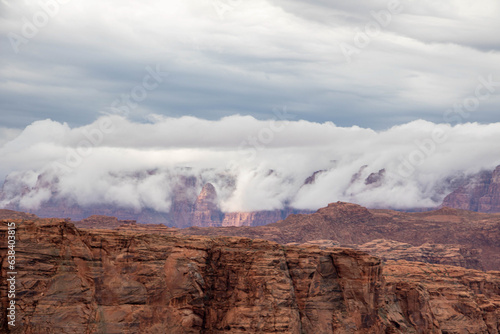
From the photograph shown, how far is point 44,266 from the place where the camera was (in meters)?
78.3

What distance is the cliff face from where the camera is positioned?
7794 cm

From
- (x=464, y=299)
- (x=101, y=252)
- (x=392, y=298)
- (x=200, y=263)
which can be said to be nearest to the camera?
(x=101, y=252)

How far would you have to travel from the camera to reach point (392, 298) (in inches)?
4459

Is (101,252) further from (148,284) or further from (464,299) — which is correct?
(464,299)

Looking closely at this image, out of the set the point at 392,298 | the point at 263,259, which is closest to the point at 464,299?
the point at 392,298

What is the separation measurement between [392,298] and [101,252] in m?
45.8

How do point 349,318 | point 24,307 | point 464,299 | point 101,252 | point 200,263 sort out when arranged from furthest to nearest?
point 464,299 → point 349,318 → point 200,263 → point 101,252 → point 24,307

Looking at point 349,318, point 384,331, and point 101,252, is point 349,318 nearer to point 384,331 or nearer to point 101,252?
point 384,331

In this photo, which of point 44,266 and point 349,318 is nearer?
point 44,266

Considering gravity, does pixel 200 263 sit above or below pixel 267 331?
above

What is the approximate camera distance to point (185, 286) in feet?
283

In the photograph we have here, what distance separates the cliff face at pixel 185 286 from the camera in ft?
256

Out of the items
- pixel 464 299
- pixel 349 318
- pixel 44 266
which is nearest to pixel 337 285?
pixel 349 318

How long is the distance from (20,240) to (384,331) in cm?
4564
